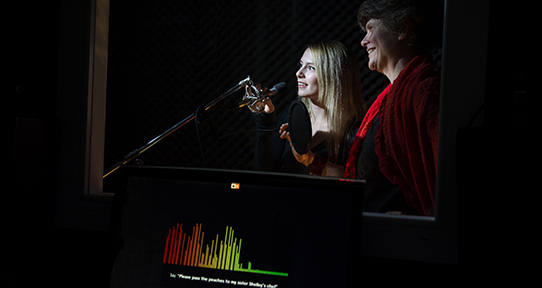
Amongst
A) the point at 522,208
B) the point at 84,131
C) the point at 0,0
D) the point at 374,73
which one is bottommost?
the point at 522,208

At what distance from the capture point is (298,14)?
3.84 ft

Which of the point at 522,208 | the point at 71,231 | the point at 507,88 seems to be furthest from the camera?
the point at 71,231

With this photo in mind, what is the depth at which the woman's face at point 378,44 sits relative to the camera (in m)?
1.10

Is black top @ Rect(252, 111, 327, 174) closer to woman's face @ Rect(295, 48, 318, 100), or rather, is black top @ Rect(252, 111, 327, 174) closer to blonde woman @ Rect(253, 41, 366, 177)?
blonde woman @ Rect(253, 41, 366, 177)

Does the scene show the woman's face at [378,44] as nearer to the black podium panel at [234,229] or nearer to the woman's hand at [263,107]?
the woman's hand at [263,107]

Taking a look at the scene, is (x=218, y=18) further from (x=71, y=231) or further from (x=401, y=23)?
(x=71, y=231)

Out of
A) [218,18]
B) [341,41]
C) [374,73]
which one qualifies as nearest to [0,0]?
[218,18]

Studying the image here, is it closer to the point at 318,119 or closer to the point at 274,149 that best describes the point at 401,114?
the point at 318,119

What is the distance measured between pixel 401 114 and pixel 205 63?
719 mm

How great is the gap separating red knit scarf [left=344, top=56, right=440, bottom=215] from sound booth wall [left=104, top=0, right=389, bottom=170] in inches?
3.0

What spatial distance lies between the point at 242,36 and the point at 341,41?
0.36 m

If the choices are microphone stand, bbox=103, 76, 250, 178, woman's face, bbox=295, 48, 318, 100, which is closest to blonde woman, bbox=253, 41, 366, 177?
woman's face, bbox=295, 48, 318, 100

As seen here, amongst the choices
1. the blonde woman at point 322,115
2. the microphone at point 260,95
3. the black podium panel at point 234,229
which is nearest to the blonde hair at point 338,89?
the blonde woman at point 322,115

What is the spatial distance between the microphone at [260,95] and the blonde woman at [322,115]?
29mm
